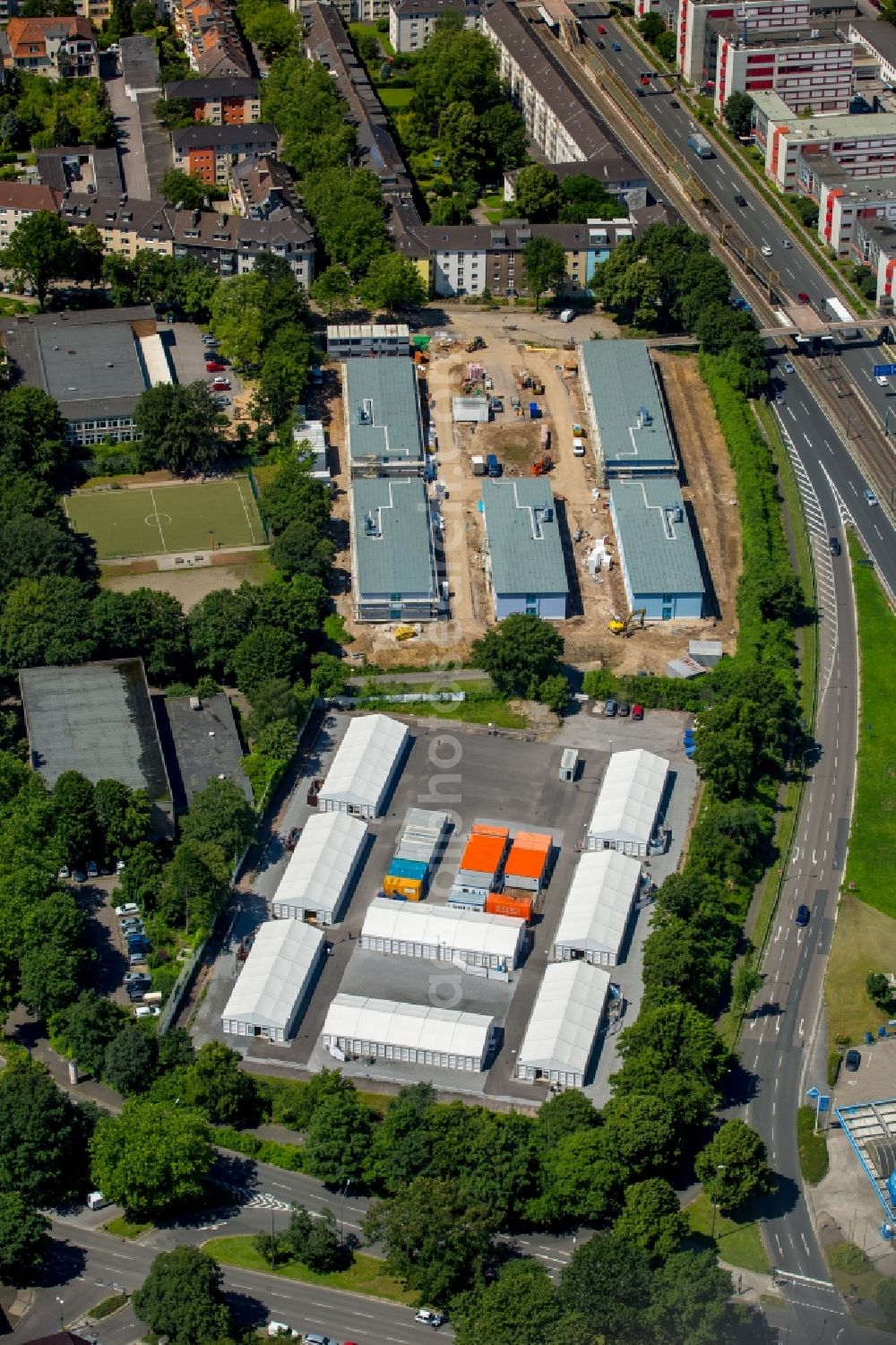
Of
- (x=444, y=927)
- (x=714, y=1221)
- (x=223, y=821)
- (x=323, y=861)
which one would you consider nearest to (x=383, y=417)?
(x=223, y=821)

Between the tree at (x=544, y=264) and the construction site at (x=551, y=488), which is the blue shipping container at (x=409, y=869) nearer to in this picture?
the construction site at (x=551, y=488)

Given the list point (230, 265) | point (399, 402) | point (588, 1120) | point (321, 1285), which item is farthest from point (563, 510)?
point (321, 1285)

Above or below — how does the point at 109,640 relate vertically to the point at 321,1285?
above

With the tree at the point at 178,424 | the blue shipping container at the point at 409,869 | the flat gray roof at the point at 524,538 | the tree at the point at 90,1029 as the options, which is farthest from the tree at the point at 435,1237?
the tree at the point at 178,424

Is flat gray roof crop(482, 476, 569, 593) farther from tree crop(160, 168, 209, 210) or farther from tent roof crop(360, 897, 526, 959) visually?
tree crop(160, 168, 209, 210)

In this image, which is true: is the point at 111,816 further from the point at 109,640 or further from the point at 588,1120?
the point at 588,1120

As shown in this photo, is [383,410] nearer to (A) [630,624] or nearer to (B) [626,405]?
(B) [626,405]
